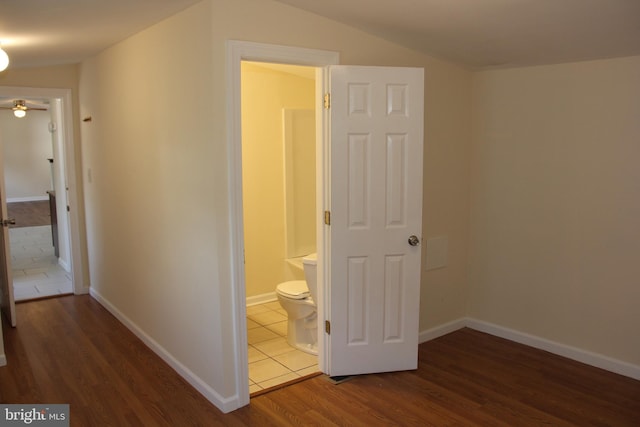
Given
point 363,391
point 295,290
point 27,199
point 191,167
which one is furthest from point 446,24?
point 27,199

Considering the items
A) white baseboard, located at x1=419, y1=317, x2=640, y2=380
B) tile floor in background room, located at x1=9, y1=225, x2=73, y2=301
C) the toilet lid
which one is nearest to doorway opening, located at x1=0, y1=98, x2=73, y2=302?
tile floor in background room, located at x1=9, y1=225, x2=73, y2=301

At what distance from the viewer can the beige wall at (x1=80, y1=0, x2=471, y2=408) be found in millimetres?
2721

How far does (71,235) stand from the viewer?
505 centimetres

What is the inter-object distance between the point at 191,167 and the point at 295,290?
1.33 m

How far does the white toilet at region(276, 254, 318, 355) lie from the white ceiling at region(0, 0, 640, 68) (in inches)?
67.6

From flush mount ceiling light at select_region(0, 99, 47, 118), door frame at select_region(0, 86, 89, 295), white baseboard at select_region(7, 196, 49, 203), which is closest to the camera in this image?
door frame at select_region(0, 86, 89, 295)

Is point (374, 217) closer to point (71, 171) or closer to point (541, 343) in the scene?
point (541, 343)

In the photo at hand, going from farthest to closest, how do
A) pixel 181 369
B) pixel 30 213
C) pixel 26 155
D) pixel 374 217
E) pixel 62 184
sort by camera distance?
pixel 26 155, pixel 30 213, pixel 62 184, pixel 181 369, pixel 374 217

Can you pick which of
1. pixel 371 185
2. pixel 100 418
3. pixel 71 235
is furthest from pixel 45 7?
pixel 71 235

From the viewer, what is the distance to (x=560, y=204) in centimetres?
353

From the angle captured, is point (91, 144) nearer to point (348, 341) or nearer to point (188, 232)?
point (188, 232)

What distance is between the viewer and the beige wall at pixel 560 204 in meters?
3.22

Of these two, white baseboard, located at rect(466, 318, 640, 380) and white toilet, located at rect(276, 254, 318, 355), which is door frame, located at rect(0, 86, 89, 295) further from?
white baseboard, located at rect(466, 318, 640, 380)

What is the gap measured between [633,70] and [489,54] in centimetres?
88
